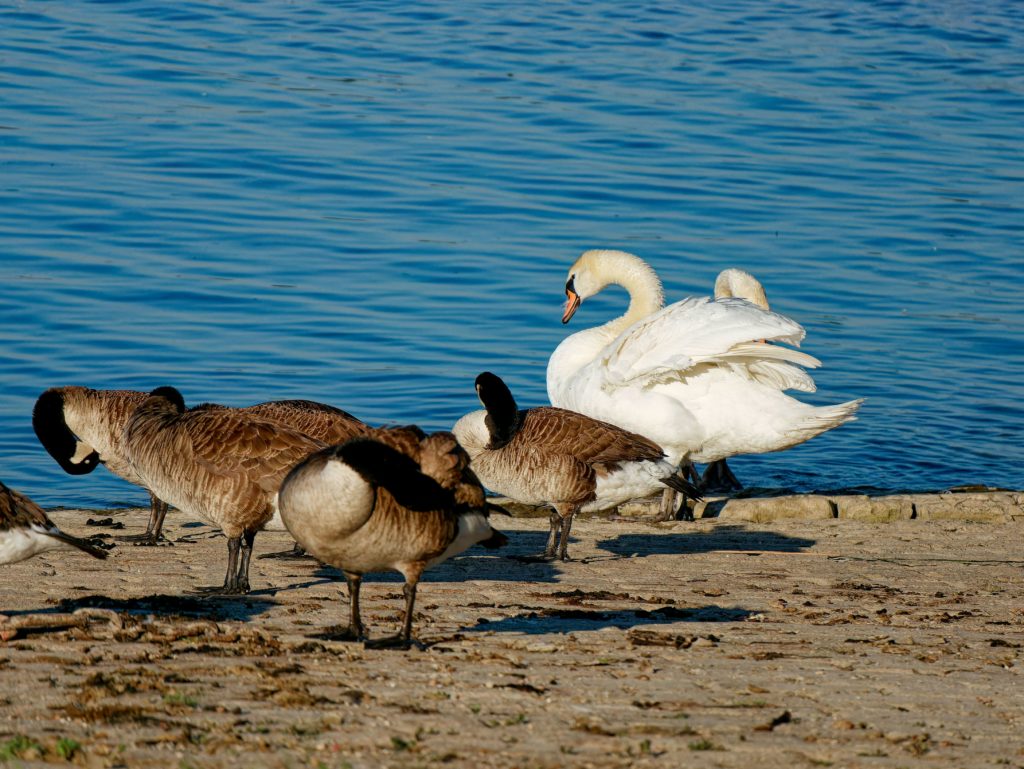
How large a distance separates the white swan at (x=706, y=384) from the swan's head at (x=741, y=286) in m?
2.53

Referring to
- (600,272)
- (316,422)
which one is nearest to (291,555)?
(316,422)

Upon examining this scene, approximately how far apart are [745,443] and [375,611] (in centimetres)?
537

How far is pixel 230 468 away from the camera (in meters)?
8.02

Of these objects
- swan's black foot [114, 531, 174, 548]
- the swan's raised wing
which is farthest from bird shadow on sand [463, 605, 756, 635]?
the swan's raised wing

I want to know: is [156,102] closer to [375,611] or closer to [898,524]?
[898,524]

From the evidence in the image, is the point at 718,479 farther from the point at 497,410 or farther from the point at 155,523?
the point at 155,523

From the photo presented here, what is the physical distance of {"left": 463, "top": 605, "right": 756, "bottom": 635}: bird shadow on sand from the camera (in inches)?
283

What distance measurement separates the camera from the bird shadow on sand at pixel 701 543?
10.5 meters

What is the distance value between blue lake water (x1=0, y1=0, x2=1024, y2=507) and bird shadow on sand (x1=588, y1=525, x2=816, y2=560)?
4185 millimetres

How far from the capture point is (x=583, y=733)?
519cm

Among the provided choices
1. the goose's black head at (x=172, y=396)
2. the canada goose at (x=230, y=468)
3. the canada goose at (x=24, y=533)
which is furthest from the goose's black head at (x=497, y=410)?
the canada goose at (x=24, y=533)

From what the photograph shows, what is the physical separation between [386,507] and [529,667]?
0.94 meters

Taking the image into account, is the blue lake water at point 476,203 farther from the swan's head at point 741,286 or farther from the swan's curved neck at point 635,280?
the swan's curved neck at point 635,280

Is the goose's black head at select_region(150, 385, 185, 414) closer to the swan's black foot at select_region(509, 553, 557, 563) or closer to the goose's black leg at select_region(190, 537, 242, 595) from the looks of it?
the goose's black leg at select_region(190, 537, 242, 595)
